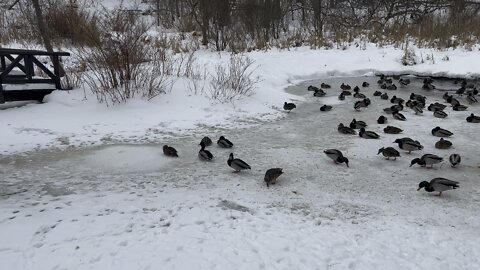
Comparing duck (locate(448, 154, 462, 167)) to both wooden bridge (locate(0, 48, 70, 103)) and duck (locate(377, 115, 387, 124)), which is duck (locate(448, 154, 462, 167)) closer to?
duck (locate(377, 115, 387, 124))

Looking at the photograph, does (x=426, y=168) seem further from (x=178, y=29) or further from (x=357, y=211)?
(x=178, y=29)

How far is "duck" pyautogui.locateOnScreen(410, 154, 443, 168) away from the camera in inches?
241

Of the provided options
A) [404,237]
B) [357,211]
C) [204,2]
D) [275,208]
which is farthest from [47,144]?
[204,2]

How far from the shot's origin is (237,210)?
4.91 m

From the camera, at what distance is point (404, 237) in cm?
428

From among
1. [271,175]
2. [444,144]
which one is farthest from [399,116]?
[271,175]

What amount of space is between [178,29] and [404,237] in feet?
69.2

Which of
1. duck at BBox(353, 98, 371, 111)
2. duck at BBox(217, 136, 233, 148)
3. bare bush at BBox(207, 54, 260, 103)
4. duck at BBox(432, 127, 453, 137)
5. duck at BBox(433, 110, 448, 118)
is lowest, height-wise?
duck at BBox(432, 127, 453, 137)

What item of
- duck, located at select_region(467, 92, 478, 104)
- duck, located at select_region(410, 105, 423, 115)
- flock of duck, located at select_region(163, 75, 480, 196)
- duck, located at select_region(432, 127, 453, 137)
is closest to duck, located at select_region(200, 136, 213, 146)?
flock of duck, located at select_region(163, 75, 480, 196)

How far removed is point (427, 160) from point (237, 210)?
3172 millimetres

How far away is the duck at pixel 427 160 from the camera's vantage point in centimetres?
612

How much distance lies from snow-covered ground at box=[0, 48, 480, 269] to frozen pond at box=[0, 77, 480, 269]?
0.02 metres

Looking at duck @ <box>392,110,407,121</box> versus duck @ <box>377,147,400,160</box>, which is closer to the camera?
duck @ <box>377,147,400,160</box>

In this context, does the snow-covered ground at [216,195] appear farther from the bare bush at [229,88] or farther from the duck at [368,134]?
the bare bush at [229,88]
